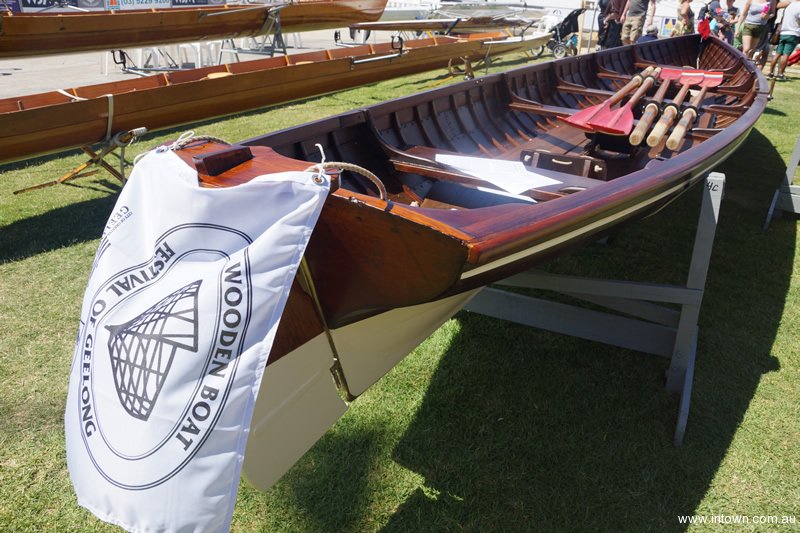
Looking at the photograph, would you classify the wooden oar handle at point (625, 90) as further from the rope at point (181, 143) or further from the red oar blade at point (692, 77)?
the rope at point (181, 143)

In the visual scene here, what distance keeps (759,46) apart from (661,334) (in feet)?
34.3

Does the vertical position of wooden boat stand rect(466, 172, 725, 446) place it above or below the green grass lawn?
above

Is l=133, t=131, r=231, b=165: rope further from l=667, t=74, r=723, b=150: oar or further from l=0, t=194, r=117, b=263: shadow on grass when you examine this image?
l=0, t=194, r=117, b=263: shadow on grass

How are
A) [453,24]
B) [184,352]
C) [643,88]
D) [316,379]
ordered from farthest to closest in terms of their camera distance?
1. [453,24]
2. [643,88]
3. [316,379]
4. [184,352]

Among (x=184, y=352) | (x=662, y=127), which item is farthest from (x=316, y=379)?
(x=662, y=127)

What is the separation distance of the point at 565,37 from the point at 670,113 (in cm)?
1175

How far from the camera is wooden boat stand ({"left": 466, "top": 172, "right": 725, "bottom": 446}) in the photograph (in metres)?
2.62

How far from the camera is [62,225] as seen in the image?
15.5 ft

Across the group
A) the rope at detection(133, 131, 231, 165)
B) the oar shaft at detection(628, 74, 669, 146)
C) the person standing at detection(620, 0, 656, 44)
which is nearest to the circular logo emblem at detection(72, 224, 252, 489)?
the rope at detection(133, 131, 231, 165)

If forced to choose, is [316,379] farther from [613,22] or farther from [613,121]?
[613,22]

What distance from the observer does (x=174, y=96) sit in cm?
541

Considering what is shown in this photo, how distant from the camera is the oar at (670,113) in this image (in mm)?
3365

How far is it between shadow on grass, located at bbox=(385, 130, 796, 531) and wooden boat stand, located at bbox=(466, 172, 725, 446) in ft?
0.61

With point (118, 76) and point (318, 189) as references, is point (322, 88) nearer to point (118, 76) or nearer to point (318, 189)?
point (118, 76)
